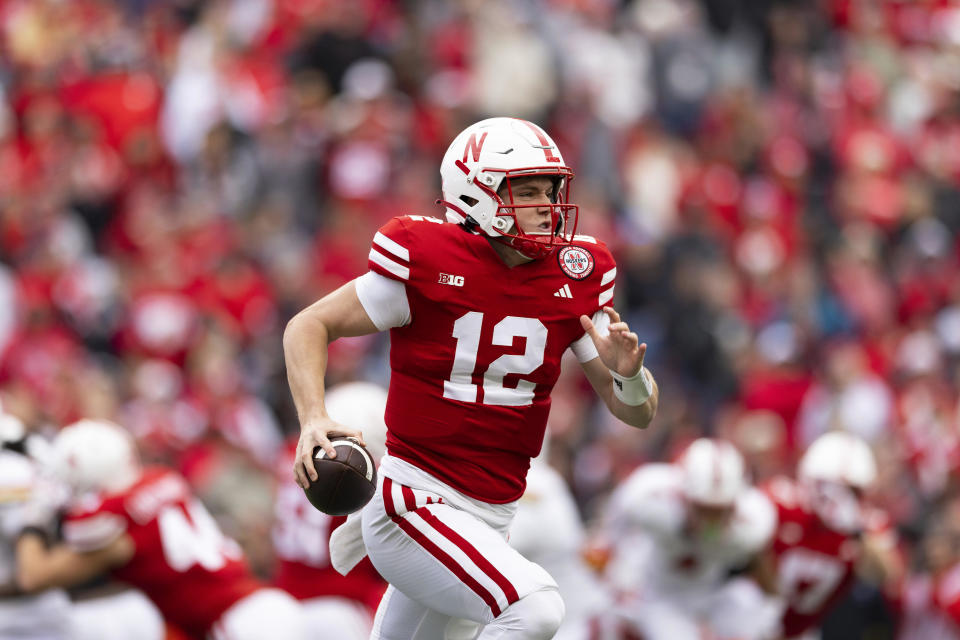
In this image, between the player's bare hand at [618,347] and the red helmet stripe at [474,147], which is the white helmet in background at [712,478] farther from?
the red helmet stripe at [474,147]

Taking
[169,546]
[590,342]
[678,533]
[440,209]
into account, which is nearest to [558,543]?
[678,533]

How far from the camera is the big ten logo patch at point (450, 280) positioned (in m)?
4.79

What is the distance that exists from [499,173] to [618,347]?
63 cm

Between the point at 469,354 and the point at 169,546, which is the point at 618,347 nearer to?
the point at 469,354

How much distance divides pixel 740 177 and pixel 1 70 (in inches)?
241

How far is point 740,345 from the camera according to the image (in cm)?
1205

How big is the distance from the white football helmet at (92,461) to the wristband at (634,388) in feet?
8.98

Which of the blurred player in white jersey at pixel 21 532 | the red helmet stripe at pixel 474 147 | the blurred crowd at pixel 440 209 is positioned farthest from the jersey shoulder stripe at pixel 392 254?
the blurred crowd at pixel 440 209

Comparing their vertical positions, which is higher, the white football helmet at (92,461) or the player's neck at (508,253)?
the player's neck at (508,253)

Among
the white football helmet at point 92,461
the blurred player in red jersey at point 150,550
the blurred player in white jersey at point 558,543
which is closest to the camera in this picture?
the blurred player in red jersey at point 150,550

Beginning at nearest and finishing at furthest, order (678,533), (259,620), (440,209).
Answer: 1. (259,620)
2. (678,533)
3. (440,209)

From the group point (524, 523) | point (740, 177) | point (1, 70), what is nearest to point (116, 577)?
point (524, 523)

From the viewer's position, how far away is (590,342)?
5133mm

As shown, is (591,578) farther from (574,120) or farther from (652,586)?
(574,120)
